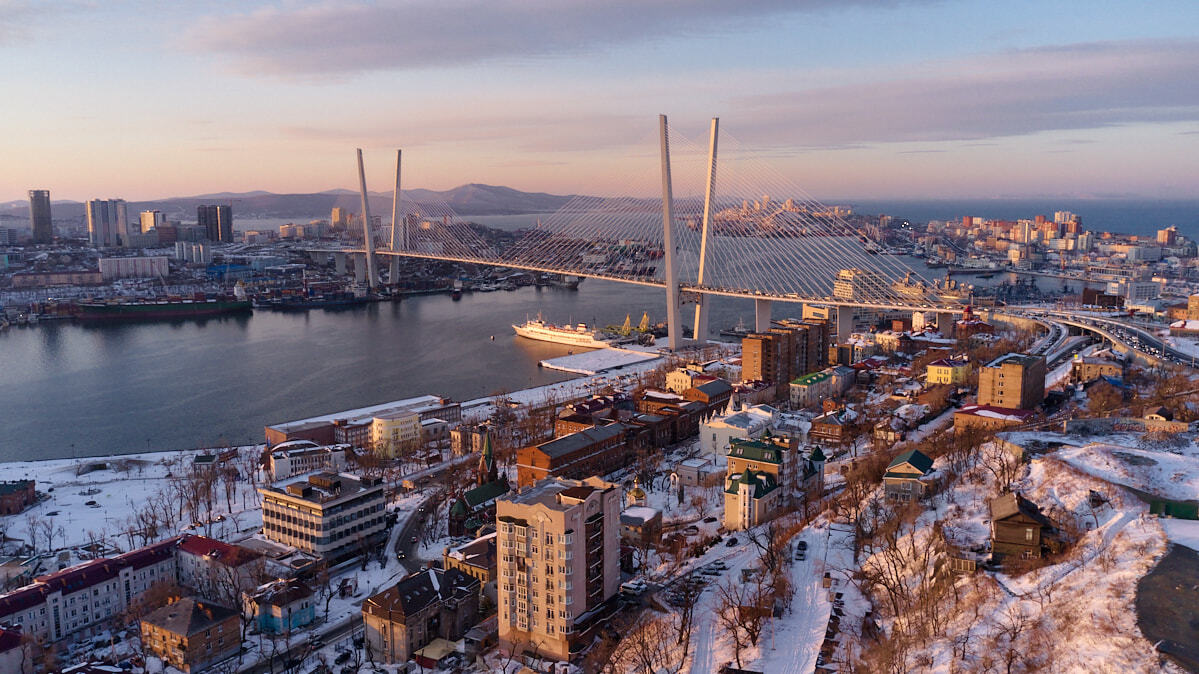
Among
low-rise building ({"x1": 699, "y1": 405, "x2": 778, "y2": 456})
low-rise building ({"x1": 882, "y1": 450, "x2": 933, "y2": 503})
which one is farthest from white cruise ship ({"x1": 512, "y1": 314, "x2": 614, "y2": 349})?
low-rise building ({"x1": 882, "y1": 450, "x2": 933, "y2": 503})

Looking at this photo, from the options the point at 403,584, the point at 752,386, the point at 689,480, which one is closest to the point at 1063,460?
the point at 689,480

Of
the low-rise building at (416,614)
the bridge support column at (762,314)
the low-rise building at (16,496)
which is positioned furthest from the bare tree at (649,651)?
the bridge support column at (762,314)

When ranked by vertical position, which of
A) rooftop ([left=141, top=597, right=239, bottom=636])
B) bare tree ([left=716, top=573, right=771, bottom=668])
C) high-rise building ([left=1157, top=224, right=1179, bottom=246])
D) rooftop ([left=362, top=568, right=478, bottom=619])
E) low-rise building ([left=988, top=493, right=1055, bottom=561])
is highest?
high-rise building ([left=1157, top=224, right=1179, bottom=246])

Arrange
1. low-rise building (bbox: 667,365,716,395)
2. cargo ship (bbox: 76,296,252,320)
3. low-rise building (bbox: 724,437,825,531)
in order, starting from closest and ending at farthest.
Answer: low-rise building (bbox: 724,437,825,531)
low-rise building (bbox: 667,365,716,395)
cargo ship (bbox: 76,296,252,320)

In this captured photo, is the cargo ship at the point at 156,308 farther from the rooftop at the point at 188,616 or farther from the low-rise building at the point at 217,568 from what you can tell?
the rooftop at the point at 188,616

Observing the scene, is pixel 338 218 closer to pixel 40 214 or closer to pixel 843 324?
pixel 40 214

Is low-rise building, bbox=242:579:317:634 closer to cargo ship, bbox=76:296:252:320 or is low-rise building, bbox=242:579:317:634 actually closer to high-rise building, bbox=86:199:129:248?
cargo ship, bbox=76:296:252:320

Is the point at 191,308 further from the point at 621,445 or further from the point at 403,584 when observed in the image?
the point at 403,584
